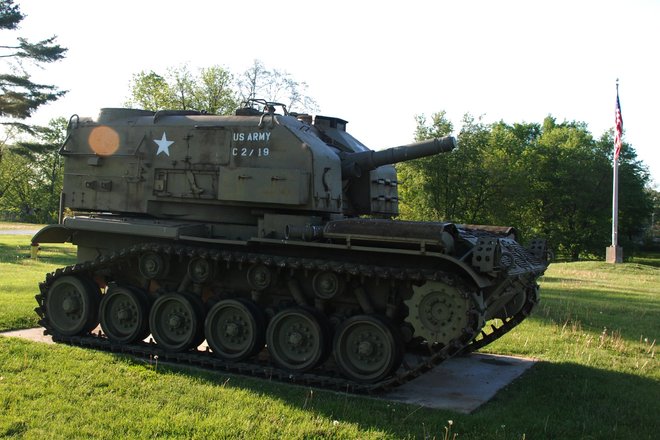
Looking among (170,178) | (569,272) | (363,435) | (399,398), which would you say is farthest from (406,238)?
(569,272)

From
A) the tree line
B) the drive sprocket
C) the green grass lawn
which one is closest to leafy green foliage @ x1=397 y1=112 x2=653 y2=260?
the tree line

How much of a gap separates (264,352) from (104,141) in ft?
14.2

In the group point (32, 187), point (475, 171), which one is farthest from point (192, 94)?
point (32, 187)

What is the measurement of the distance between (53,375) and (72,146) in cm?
444

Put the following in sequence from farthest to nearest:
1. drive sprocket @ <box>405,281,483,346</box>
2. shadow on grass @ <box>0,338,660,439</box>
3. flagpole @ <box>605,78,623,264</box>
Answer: flagpole @ <box>605,78,623,264</box> → drive sprocket @ <box>405,281,483,346</box> → shadow on grass @ <box>0,338,660,439</box>

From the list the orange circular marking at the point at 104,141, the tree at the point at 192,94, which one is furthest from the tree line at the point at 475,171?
the orange circular marking at the point at 104,141

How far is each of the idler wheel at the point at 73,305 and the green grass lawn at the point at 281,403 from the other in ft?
2.81

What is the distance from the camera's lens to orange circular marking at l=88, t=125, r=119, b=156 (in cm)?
1102

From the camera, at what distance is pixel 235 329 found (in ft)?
31.8

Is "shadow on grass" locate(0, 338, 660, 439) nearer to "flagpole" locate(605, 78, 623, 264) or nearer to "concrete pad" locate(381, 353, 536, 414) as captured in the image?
"concrete pad" locate(381, 353, 536, 414)

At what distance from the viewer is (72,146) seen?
11289 millimetres

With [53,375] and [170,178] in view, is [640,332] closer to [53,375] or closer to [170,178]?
[170,178]

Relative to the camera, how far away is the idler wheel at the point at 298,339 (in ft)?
29.8

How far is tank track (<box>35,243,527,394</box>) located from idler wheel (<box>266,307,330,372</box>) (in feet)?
0.62
